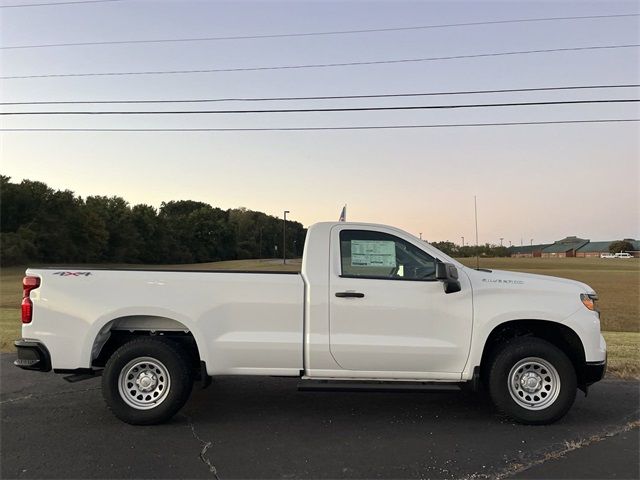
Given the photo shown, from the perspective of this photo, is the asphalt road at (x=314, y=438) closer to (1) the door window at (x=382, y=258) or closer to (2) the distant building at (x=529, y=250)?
(1) the door window at (x=382, y=258)

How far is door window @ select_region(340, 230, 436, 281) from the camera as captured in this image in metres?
5.04

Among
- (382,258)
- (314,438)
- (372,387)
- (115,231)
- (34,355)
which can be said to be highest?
(115,231)

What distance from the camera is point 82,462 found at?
3980mm

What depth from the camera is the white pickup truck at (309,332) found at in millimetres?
4855

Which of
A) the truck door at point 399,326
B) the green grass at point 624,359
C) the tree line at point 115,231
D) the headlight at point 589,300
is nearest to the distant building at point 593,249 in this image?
the tree line at point 115,231

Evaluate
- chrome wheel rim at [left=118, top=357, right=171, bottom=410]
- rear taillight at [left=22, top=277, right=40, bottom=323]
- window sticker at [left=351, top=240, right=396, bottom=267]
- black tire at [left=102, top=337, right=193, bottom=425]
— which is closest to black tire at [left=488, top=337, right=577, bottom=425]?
window sticker at [left=351, top=240, right=396, bottom=267]

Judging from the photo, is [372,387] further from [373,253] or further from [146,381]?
[146,381]

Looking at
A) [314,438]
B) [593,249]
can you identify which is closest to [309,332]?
[314,438]

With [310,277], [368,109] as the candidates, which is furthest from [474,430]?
[368,109]

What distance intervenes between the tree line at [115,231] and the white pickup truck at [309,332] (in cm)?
4162

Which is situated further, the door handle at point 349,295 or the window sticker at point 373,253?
the window sticker at point 373,253

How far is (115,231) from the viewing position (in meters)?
82.3

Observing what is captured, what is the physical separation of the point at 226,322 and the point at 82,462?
1641 millimetres

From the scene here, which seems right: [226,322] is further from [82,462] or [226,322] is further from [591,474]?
[591,474]
